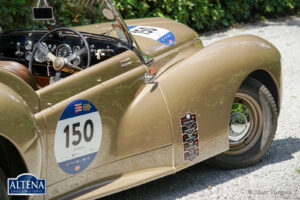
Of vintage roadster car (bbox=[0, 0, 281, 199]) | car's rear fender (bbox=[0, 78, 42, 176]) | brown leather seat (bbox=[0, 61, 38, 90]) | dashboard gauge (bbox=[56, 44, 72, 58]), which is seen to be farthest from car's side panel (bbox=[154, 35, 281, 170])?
car's rear fender (bbox=[0, 78, 42, 176])

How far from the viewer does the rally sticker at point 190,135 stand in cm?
378

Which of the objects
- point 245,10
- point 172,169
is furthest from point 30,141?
point 245,10

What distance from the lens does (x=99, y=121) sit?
11.3 ft

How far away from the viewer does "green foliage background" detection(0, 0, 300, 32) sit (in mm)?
7348

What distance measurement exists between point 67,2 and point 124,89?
1.07 metres

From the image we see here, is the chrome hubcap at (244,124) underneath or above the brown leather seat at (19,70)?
underneath

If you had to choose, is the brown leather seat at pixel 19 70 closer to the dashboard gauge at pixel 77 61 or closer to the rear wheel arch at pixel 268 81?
the dashboard gauge at pixel 77 61

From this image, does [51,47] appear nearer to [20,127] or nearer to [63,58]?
[63,58]

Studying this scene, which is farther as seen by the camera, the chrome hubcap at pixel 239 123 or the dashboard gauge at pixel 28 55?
the dashboard gauge at pixel 28 55

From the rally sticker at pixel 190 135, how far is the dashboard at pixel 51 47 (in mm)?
735

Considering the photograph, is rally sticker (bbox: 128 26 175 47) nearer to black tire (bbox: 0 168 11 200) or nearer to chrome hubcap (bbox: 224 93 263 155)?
chrome hubcap (bbox: 224 93 263 155)

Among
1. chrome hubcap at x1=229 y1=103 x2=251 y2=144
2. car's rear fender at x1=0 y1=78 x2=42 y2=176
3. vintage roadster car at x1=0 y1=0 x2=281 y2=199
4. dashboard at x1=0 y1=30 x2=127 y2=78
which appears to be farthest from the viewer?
chrome hubcap at x1=229 y1=103 x2=251 y2=144

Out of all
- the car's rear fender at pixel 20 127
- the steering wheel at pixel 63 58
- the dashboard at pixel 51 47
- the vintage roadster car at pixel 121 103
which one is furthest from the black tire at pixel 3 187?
the dashboard at pixel 51 47

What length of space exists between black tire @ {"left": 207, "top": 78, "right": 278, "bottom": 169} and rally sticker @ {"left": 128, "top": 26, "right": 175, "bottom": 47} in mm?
838
